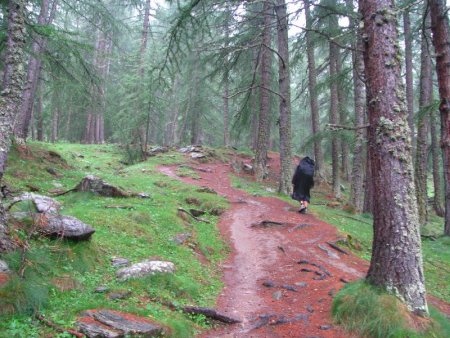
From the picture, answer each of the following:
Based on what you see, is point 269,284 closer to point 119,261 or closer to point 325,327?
point 325,327

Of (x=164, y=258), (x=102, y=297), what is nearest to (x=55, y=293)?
(x=102, y=297)

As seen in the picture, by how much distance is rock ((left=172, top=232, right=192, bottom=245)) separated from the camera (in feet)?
28.2

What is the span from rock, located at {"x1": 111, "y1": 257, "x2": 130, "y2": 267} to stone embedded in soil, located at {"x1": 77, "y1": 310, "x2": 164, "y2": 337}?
191 centimetres

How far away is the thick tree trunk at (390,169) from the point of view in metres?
5.13

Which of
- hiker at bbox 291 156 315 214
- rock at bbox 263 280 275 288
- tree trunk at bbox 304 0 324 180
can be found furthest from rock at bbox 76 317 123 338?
tree trunk at bbox 304 0 324 180

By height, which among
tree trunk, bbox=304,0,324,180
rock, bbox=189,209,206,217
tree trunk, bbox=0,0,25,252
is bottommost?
rock, bbox=189,209,206,217

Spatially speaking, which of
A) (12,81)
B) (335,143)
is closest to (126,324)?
(12,81)

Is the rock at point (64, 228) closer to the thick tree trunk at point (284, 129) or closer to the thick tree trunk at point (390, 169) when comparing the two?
the thick tree trunk at point (390, 169)

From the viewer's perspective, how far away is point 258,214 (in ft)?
39.7

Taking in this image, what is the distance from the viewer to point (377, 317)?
4809 mm

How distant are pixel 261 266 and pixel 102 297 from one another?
162 inches

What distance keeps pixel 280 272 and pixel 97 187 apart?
583cm

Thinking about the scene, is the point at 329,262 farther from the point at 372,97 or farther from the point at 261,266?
the point at 372,97

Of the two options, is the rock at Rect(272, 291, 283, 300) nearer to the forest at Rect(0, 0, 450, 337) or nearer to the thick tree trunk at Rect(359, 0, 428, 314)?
the forest at Rect(0, 0, 450, 337)
